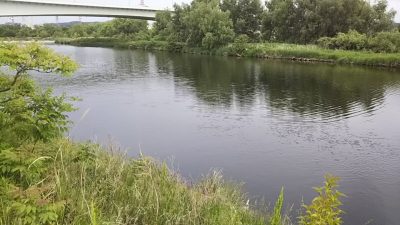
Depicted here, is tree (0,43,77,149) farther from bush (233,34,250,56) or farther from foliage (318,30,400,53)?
bush (233,34,250,56)

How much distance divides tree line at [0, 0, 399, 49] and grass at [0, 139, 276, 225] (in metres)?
42.4

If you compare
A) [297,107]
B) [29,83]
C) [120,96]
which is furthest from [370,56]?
[29,83]

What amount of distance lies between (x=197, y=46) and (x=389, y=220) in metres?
47.6

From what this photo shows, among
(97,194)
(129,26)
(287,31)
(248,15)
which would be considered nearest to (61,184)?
(97,194)

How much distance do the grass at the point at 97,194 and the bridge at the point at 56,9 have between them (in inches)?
1419

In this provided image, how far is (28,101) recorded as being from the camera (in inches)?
241

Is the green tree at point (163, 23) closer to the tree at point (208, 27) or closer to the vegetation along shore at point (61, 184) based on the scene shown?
the tree at point (208, 27)

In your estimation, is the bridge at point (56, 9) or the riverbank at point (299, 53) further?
the bridge at point (56, 9)

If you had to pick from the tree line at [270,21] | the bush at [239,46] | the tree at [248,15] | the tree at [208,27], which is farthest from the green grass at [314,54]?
the tree at [248,15]

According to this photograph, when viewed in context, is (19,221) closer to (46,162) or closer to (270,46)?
(46,162)

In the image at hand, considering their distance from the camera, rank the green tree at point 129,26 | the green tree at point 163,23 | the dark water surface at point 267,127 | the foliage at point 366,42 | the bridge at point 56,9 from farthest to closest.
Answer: the green tree at point 129,26, the green tree at point 163,23, the foliage at point 366,42, the bridge at point 56,9, the dark water surface at point 267,127

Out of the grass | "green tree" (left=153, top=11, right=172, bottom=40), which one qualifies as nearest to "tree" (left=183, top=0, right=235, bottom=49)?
"green tree" (left=153, top=11, right=172, bottom=40)

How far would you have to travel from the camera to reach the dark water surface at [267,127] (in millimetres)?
10938

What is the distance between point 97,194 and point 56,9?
43248 mm
